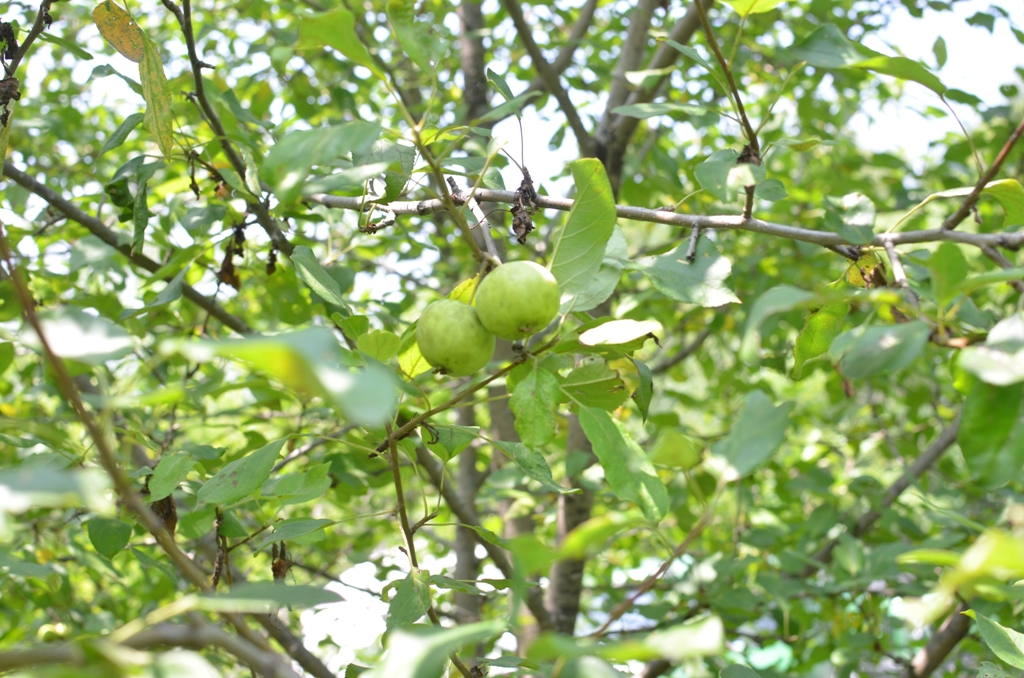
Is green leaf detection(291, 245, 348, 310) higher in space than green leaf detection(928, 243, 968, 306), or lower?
higher

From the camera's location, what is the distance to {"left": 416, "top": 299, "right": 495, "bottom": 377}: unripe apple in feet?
3.40

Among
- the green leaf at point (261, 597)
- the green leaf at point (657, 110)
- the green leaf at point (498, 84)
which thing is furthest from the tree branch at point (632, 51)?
the green leaf at point (261, 597)

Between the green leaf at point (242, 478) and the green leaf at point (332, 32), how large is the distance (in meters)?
0.57

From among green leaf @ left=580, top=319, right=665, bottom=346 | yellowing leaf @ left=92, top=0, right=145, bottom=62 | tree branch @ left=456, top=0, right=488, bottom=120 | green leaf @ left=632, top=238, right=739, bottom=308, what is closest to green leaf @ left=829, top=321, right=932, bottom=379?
green leaf @ left=580, top=319, right=665, bottom=346

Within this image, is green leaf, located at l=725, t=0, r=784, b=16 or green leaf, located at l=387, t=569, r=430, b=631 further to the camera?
green leaf, located at l=725, t=0, r=784, b=16

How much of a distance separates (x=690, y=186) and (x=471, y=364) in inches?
112

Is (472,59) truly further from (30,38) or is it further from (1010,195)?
(1010,195)

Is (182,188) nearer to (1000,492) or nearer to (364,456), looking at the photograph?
(364,456)

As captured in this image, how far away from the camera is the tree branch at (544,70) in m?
2.32

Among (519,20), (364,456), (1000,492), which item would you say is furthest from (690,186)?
(364,456)

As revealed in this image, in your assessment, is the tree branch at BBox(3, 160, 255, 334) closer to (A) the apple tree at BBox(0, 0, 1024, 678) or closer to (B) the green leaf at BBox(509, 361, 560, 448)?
(A) the apple tree at BBox(0, 0, 1024, 678)

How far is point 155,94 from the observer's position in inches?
51.5

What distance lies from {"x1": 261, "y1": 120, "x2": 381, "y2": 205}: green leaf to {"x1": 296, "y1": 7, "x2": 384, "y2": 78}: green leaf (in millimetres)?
82

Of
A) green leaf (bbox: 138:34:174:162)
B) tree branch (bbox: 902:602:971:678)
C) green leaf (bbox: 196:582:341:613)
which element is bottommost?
tree branch (bbox: 902:602:971:678)
